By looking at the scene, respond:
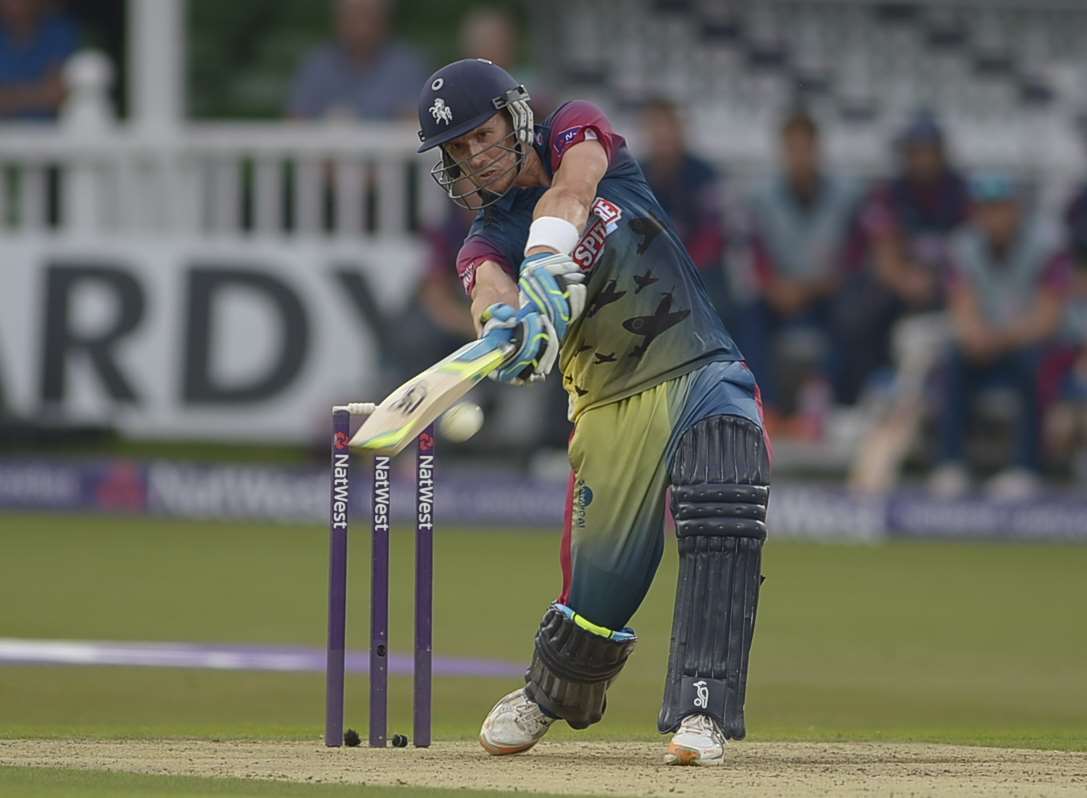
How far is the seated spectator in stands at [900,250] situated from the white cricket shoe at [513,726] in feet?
20.6

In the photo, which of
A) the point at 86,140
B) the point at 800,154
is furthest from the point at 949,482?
the point at 86,140

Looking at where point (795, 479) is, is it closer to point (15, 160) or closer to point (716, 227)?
point (716, 227)

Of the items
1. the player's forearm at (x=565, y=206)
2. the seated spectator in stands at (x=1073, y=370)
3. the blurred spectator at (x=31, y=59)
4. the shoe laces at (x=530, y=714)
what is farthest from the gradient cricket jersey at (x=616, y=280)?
the blurred spectator at (x=31, y=59)

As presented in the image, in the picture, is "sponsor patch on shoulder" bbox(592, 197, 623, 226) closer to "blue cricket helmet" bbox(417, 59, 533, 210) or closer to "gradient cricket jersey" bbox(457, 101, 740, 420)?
"gradient cricket jersey" bbox(457, 101, 740, 420)

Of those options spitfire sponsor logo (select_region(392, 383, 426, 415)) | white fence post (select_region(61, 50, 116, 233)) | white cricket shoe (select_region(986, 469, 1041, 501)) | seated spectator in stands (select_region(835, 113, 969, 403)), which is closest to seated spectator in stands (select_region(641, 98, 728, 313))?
seated spectator in stands (select_region(835, 113, 969, 403))

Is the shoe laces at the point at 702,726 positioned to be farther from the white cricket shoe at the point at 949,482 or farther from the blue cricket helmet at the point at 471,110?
the white cricket shoe at the point at 949,482

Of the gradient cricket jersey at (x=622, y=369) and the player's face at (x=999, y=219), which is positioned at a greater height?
the player's face at (x=999, y=219)

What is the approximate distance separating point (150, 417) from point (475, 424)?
7.51 meters

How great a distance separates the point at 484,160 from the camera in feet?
17.4

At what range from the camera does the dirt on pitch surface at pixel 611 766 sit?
483cm

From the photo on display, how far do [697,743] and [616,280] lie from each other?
42.5 inches

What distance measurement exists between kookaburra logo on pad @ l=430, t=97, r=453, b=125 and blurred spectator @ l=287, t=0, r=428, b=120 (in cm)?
740

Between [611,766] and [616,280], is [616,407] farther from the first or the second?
[611,766]

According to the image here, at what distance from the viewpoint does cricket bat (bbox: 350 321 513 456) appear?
4883mm
